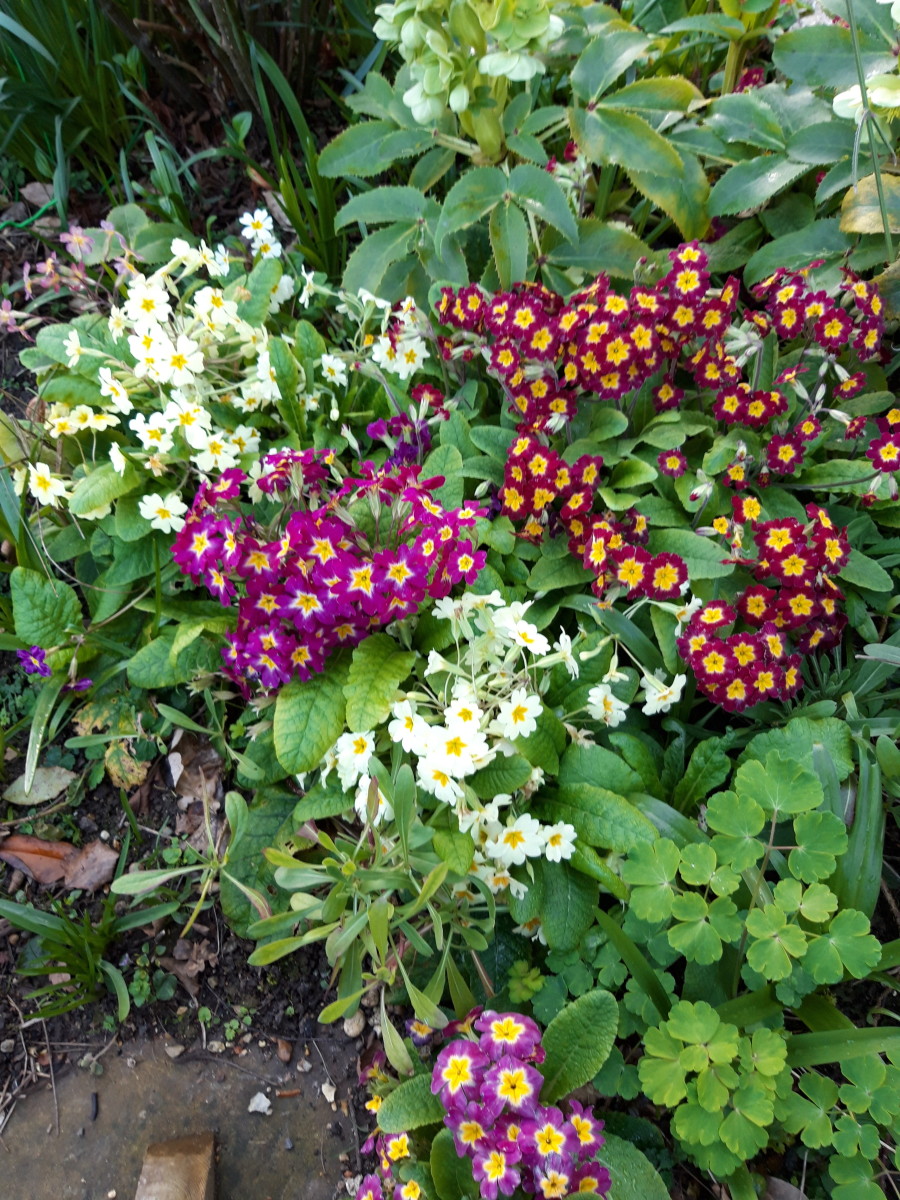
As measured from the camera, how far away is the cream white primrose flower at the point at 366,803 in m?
1.64

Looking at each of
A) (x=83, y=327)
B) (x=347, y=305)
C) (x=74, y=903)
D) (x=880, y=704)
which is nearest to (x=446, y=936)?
(x=74, y=903)

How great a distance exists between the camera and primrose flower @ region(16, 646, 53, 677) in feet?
6.97

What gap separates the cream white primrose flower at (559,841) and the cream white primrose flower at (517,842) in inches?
0.7

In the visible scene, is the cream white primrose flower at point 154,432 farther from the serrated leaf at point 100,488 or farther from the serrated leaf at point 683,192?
the serrated leaf at point 683,192

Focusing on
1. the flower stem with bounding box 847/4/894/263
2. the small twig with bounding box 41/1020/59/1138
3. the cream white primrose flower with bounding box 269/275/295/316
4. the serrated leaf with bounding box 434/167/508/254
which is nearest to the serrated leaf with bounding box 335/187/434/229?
the serrated leaf with bounding box 434/167/508/254

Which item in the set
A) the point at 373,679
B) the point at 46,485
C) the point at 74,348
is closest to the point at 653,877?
the point at 373,679

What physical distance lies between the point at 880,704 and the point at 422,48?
1995 mm

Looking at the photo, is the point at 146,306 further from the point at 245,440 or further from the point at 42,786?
the point at 42,786

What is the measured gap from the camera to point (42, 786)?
7.49 feet

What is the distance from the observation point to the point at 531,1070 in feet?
4.62

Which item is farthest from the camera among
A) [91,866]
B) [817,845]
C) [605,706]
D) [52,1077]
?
[91,866]

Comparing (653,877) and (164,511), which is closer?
(653,877)

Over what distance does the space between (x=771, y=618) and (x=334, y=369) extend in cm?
134

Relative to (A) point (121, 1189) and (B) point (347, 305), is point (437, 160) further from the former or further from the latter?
(A) point (121, 1189)
